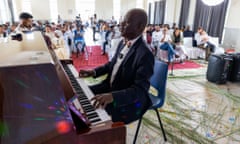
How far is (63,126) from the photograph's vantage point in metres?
0.76

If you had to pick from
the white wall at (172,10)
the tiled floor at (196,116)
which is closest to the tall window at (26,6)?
the white wall at (172,10)

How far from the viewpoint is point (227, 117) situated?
99.3 inches

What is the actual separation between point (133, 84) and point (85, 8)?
14.1 m

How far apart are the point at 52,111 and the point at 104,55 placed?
574 centimetres

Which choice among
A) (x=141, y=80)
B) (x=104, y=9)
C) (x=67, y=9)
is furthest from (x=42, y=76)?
(x=104, y=9)

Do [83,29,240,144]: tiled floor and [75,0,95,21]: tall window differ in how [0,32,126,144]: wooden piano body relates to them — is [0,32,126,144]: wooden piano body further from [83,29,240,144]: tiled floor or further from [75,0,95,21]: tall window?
[75,0,95,21]: tall window

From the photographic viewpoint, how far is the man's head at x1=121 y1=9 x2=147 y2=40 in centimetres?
132

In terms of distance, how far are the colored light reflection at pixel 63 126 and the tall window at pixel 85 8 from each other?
1419cm

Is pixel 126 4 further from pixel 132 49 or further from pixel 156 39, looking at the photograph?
pixel 132 49

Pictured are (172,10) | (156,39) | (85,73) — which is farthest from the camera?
(172,10)

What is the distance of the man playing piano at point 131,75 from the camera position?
1224 millimetres

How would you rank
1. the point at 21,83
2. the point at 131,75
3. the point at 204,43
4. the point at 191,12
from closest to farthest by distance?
1. the point at 21,83
2. the point at 131,75
3. the point at 204,43
4. the point at 191,12

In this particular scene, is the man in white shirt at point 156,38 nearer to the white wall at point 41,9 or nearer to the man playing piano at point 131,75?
the man playing piano at point 131,75

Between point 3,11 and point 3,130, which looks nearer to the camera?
point 3,130
